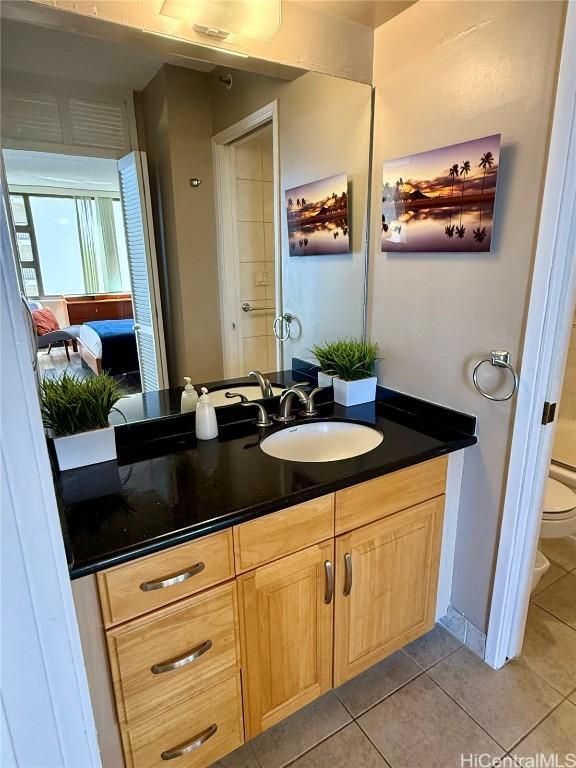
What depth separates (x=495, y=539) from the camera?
1499 millimetres

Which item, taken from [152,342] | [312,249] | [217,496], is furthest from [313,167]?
[217,496]

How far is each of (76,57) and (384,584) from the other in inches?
70.2

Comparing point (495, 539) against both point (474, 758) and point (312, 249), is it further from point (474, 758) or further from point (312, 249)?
point (312, 249)

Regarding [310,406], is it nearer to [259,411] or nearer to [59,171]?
[259,411]

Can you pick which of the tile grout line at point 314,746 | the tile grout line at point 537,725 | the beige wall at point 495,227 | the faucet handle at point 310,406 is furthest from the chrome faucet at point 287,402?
the tile grout line at point 537,725

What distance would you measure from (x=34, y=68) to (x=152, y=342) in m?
0.78

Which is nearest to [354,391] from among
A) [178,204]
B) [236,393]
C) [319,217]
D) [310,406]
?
[310,406]

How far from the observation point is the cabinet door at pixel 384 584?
1338 mm

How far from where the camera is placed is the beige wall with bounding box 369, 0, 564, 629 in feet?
3.94

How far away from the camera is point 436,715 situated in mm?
1441

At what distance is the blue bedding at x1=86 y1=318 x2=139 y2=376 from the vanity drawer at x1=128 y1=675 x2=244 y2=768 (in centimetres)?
93

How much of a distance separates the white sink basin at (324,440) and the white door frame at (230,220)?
0.32 metres

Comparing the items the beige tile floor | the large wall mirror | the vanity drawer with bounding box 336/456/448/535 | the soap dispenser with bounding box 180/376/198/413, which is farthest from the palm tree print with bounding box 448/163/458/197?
the beige tile floor

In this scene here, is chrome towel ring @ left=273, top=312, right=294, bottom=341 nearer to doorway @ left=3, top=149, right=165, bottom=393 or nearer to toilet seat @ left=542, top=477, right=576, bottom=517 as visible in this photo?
doorway @ left=3, top=149, right=165, bottom=393
